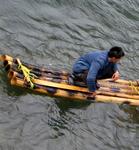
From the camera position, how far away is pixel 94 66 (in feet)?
30.3

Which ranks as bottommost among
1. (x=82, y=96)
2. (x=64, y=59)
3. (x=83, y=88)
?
(x=82, y=96)

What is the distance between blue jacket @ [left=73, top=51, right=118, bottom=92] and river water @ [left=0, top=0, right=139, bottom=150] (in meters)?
0.85

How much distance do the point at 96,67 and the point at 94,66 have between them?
54 millimetres

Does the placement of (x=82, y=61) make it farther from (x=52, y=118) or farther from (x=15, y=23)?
(x=15, y=23)

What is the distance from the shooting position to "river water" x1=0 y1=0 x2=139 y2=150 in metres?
8.75

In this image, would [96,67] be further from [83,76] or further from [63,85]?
[63,85]

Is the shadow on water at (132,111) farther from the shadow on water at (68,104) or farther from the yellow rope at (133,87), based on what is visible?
the shadow on water at (68,104)

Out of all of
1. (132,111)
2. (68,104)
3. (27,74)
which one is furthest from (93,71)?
(132,111)

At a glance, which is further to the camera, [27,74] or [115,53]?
[27,74]

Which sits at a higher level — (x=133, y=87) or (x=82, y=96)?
(x=133, y=87)

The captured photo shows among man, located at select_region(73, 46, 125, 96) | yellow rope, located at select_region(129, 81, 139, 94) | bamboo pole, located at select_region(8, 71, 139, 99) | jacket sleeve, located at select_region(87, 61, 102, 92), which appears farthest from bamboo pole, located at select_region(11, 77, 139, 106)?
jacket sleeve, located at select_region(87, 61, 102, 92)

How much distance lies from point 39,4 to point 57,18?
1.05m

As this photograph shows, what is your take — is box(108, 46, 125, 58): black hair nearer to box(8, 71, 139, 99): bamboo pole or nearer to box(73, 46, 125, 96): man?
box(73, 46, 125, 96): man

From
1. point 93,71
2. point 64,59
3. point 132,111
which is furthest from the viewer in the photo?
point 64,59
